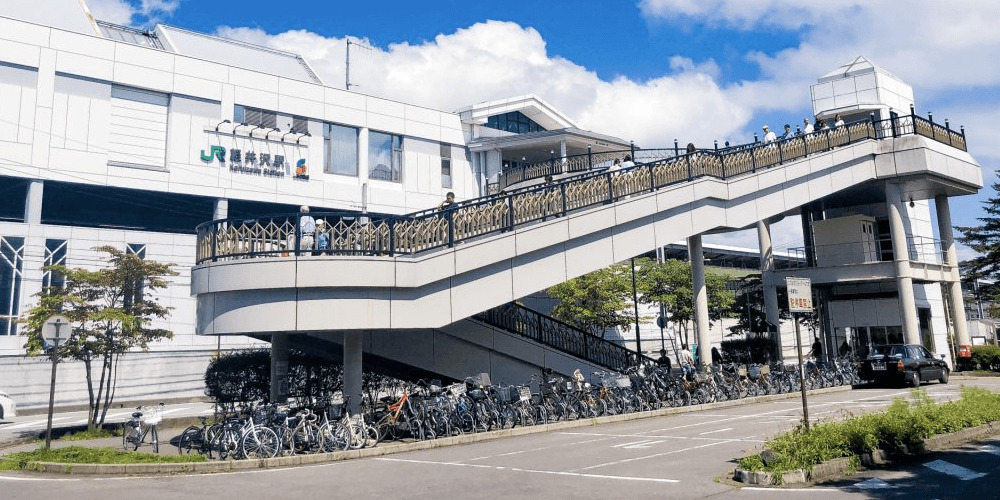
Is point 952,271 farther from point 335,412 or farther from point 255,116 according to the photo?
point 255,116

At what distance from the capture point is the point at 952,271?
30.3 meters

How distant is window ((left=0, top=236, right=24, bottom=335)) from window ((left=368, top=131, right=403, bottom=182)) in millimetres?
17302

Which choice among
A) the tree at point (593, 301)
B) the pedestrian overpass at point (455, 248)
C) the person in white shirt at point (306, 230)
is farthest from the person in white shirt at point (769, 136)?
the person in white shirt at point (306, 230)

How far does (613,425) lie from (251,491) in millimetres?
9515

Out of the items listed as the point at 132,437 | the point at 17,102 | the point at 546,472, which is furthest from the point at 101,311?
the point at 546,472

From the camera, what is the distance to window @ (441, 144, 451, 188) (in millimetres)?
43053

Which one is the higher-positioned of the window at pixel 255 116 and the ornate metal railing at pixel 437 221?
the window at pixel 255 116

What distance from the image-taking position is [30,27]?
29.7 m

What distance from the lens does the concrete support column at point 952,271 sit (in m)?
30.1

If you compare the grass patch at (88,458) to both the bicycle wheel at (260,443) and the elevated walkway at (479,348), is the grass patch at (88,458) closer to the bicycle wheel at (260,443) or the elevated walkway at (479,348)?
the bicycle wheel at (260,443)

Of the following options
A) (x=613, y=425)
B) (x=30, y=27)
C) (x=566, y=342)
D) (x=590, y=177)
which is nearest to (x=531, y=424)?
(x=613, y=425)

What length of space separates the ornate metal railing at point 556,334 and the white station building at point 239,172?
4322 millimetres

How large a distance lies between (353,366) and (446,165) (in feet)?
96.7

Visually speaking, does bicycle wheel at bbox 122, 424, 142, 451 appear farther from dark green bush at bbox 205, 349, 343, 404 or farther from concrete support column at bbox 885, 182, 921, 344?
concrete support column at bbox 885, 182, 921, 344
